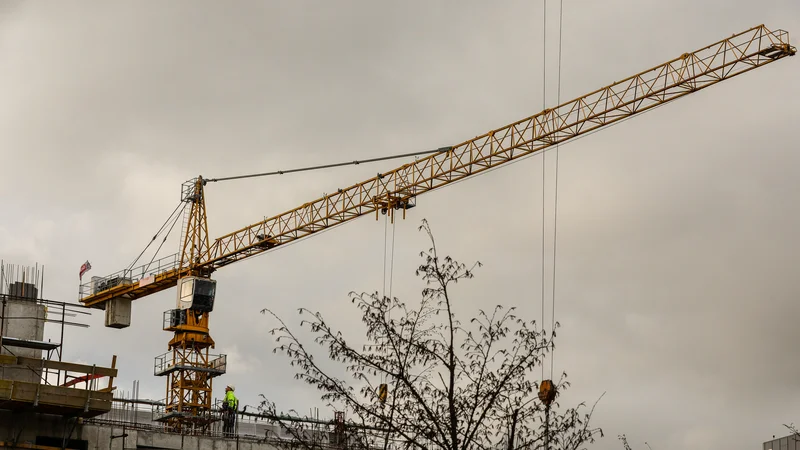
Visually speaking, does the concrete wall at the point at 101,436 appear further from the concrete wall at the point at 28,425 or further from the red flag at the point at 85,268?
the red flag at the point at 85,268

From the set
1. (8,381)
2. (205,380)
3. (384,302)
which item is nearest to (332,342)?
(384,302)

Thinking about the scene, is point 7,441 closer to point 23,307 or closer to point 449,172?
point 23,307

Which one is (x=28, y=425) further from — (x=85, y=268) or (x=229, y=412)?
(x=85, y=268)

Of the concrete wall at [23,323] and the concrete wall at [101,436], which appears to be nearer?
the concrete wall at [101,436]

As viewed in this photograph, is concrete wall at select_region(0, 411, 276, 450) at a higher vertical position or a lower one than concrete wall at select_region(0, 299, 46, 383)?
lower

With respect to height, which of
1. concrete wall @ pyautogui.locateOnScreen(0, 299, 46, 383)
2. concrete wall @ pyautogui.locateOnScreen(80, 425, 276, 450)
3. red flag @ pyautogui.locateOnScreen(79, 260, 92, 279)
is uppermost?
red flag @ pyautogui.locateOnScreen(79, 260, 92, 279)

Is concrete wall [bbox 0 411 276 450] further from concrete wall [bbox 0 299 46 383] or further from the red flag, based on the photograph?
the red flag

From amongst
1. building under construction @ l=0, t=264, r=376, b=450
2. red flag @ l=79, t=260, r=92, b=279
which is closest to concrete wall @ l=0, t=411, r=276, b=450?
building under construction @ l=0, t=264, r=376, b=450

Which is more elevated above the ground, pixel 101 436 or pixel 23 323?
pixel 23 323

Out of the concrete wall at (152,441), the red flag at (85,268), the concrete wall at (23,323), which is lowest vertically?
the concrete wall at (152,441)

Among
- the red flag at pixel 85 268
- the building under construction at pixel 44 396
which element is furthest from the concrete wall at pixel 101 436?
the red flag at pixel 85 268

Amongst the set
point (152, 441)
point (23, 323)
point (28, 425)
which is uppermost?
point (23, 323)

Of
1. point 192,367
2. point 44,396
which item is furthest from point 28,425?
point 192,367

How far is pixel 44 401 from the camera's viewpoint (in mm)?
54719
